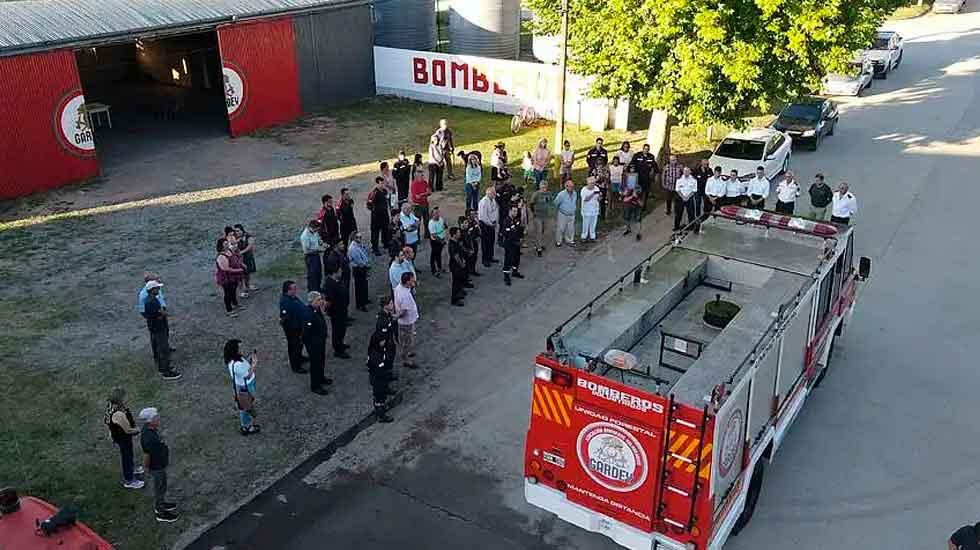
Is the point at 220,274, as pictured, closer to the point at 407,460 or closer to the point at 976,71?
the point at 407,460

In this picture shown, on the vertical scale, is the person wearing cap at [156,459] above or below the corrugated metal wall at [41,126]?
below

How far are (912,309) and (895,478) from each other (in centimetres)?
542

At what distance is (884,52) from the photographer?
3366cm

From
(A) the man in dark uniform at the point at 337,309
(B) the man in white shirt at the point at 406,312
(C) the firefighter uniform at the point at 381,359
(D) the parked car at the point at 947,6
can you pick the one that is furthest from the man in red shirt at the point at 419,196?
(D) the parked car at the point at 947,6

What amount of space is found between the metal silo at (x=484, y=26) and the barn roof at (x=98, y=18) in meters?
9.37

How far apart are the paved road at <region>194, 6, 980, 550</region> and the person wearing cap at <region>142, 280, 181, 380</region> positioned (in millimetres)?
3487

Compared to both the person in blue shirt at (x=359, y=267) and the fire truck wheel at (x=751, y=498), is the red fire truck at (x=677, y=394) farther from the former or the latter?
the person in blue shirt at (x=359, y=267)

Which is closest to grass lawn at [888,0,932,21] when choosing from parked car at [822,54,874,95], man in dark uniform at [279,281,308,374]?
parked car at [822,54,874,95]

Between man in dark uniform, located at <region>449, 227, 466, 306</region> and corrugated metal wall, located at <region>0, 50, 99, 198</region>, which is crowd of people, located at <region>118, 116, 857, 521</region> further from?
corrugated metal wall, located at <region>0, 50, 99, 198</region>

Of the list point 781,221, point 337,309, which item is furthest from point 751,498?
point 337,309

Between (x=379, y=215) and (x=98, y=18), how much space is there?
457 inches

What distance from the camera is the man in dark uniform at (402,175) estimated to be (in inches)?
727

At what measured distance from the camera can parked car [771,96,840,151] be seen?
24.5 meters

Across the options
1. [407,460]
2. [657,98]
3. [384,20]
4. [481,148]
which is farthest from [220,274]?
[384,20]
